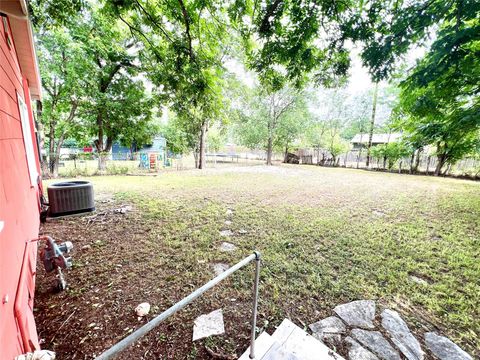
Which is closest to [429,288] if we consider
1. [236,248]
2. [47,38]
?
[236,248]

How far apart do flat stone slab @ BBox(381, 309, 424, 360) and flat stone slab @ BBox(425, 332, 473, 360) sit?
0.10 metres

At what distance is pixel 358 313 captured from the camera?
1.90 m

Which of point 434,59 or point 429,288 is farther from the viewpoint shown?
point 434,59

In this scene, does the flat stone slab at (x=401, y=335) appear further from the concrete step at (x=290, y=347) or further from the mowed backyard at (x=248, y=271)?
the concrete step at (x=290, y=347)

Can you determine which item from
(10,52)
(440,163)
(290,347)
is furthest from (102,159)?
(440,163)

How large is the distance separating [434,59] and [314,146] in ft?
59.4

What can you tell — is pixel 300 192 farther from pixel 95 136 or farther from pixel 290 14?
pixel 95 136

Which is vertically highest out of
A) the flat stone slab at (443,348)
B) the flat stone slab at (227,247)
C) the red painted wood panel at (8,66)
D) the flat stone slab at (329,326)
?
the red painted wood panel at (8,66)

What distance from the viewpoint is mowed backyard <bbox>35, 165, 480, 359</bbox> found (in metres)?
1.71

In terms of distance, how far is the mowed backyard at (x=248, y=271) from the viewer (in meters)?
1.71

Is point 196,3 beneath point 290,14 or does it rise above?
above

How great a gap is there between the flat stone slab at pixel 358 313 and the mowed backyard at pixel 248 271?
0.08 meters

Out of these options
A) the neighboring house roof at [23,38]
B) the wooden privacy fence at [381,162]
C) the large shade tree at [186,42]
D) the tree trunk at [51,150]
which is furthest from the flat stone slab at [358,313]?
the wooden privacy fence at [381,162]

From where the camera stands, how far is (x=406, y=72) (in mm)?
3090
